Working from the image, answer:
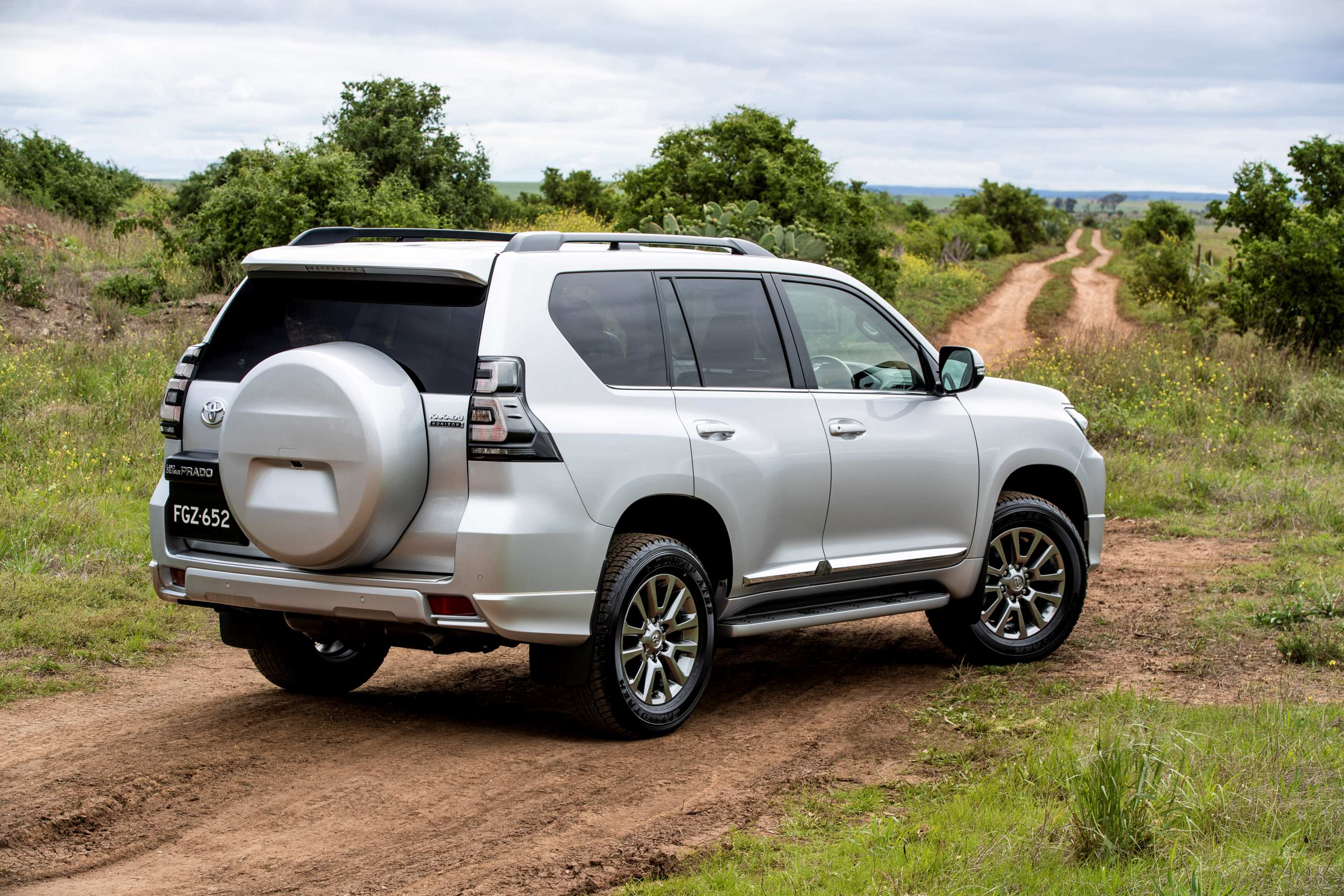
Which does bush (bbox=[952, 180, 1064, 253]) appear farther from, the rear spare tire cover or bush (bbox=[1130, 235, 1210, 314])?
the rear spare tire cover

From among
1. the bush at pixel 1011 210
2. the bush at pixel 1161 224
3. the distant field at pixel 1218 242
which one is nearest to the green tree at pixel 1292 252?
the distant field at pixel 1218 242

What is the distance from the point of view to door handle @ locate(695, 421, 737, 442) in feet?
19.6

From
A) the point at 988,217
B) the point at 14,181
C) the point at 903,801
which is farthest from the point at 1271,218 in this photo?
the point at 988,217

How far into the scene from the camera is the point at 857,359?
7.46 meters

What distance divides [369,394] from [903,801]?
2505 millimetres

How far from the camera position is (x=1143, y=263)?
3931 cm

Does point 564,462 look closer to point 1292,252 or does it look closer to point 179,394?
point 179,394

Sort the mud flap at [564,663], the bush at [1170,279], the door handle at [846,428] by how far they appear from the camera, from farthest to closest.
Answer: the bush at [1170,279] < the door handle at [846,428] < the mud flap at [564,663]

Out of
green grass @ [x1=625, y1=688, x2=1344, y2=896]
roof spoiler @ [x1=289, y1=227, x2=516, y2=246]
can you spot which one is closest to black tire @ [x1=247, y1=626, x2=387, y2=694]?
roof spoiler @ [x1=289, y1=227, x2=516, y2=246]

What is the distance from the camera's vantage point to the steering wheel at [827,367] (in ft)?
21.9

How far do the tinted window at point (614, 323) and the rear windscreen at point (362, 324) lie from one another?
39 cm

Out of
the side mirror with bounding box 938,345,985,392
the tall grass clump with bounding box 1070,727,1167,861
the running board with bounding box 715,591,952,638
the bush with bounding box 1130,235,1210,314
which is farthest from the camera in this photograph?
the bush with bounding box 1130,235,1210,314

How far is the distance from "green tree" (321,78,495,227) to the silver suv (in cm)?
2176

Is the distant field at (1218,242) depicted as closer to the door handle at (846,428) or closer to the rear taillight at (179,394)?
the door handle at (846,428)
